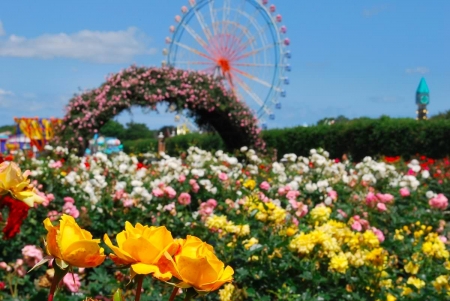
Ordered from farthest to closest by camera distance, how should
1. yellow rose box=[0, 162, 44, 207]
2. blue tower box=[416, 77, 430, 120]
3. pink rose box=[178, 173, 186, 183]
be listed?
blue tower box=[416, 77, 430, 120] < pink rose box=[178, 173, 186, 183] < yellow rose box=[0, 162, 44, 207]

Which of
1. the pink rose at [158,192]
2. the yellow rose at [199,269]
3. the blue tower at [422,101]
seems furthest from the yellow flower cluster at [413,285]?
the blue tower at [422,101]

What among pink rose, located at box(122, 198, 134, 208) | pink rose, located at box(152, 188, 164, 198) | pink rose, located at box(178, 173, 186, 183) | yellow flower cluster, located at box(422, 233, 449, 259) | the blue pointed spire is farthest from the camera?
the blue pointed spire

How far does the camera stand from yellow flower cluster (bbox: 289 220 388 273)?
2586mm

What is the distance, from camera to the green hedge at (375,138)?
1323 cm

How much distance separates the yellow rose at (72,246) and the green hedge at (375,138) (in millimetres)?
10380

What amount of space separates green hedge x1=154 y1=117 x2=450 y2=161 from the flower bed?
6363mm

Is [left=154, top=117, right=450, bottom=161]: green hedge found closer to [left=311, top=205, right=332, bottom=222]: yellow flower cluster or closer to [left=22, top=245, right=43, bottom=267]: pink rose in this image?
[left=311, top=205, right=332, bottom=222]: yellow flower cluster

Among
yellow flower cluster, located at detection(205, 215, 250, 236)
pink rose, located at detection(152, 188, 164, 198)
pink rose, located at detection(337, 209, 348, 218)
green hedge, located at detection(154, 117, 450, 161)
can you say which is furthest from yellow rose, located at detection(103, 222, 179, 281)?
green hedge, located at detection(154, 117, 450, 161)

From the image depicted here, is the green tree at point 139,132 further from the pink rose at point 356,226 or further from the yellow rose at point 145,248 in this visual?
the yellow rose at point 145,248

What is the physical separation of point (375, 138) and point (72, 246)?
14.2m

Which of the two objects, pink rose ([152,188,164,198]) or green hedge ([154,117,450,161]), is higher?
pink rose ([152,188,164,198])

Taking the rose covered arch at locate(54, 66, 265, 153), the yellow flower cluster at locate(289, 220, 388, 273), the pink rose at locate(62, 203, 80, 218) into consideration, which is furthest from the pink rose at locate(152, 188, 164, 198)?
the rose covered arch at locate(54, 66, 265, 153)

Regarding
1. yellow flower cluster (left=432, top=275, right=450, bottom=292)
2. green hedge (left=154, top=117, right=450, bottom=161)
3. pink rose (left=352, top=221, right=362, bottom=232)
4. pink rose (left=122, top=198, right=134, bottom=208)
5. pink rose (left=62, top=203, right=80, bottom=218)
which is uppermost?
pink rose (left=122, top=198, right=134, bottom=208)

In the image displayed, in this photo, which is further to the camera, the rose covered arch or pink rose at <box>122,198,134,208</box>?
the rose covered arch
